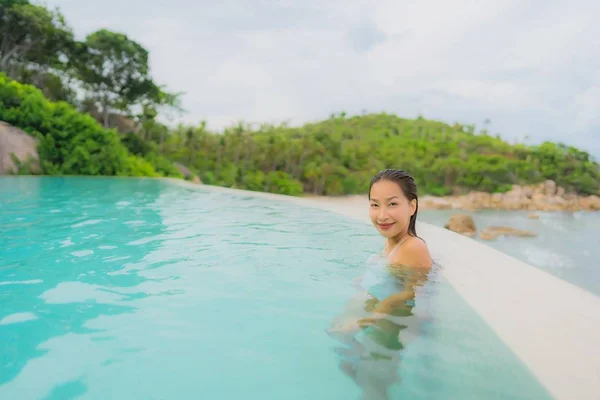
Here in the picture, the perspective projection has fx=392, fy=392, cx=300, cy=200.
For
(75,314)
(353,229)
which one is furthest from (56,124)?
(75,314)

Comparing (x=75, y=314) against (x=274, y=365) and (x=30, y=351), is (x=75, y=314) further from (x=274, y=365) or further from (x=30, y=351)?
(x=274, y=365)

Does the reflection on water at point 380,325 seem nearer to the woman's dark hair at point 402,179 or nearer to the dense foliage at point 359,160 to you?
the woman's dark hair at point 402,179

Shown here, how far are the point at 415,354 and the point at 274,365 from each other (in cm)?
57

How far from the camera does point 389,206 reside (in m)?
2.12

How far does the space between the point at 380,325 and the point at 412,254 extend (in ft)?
1.87

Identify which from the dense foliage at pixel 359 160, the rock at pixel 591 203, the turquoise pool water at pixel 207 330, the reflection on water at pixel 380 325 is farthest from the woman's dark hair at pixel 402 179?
the rock at pixel 591 203

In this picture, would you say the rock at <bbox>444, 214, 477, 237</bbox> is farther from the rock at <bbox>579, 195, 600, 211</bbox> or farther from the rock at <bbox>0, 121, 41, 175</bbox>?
the rock at <bbox>579, 195, 600, 211</bbox>

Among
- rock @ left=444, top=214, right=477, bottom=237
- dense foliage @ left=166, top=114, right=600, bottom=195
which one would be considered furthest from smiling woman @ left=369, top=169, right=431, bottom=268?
dense foliage @ left=166, top=114, right=600, bottom=195

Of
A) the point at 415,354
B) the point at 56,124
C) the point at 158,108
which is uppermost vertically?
the point at 158,108

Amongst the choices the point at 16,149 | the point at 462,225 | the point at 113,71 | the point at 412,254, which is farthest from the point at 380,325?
the point at 113,71

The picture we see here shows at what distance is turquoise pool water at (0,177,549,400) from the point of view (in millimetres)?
1352

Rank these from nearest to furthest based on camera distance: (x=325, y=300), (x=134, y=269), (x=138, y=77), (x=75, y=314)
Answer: (x=75, y=314) → (x=325, y=300) → (x=134, y=269) → (x=138, y=77)

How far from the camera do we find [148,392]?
129 cm

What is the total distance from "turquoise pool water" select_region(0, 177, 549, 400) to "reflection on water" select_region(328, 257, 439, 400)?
14 mm
